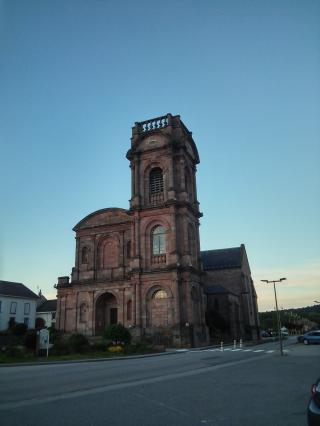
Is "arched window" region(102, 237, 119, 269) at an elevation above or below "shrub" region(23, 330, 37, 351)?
above

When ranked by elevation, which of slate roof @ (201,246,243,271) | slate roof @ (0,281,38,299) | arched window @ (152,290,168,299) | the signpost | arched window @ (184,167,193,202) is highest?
arched window @ (184,167,193,202)

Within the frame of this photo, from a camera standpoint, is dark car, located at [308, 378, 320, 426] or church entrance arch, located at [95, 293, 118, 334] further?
church entrance arch, located at [95, 293, 118, 334]

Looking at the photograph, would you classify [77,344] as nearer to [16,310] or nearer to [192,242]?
[192,242]

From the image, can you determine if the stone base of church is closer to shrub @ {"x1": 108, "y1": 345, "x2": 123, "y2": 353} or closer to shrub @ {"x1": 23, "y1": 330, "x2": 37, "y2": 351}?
shrub @ {"x1": 108, "y1": 345, "x2": 123, "y2": 353}

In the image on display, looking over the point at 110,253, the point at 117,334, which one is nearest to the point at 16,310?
the point at 110,253

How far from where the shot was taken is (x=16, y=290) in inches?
2341

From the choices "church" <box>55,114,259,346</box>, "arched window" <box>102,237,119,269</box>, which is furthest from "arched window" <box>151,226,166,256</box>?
"arched window" <box>102,237,119,269</box>

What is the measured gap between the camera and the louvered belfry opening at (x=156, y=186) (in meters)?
43.3

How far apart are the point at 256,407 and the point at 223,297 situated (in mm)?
48041

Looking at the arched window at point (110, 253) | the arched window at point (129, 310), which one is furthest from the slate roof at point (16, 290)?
the arched window at point (129, 310)

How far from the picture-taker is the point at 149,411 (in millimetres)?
8039

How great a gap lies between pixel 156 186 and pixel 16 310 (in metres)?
30.5

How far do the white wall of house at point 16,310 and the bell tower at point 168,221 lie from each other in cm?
2523

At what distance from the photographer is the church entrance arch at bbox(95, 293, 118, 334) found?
1736 inches
